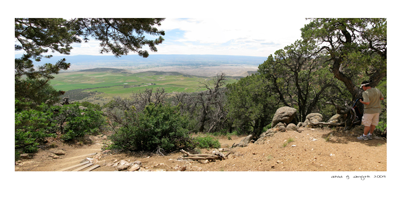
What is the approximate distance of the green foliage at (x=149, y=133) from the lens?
257 inches

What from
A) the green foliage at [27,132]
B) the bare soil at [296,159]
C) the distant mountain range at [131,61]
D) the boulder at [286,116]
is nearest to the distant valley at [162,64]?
the distant mountain range at [131,61]

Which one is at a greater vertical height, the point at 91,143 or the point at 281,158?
the point at 281,158

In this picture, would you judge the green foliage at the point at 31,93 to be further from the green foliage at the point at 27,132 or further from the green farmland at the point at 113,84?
the green farmland at the point at 113,84

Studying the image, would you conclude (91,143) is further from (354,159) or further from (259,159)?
(354,159)

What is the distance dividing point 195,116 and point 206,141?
1051 centimetres

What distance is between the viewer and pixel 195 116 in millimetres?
19125

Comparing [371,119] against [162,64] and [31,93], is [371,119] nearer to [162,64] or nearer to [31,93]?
[31,93]

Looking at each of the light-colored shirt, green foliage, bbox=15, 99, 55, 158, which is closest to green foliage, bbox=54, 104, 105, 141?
green foliage, bbox=15, 99, 55, 158

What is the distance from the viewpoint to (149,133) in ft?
21.8

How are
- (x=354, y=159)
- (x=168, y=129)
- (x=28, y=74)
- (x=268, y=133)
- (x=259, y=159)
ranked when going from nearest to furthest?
(x=28, y=74)
(x=354, y=159)
(x=259, y=159)
(x=168, y=129)
(x=268, y=133)

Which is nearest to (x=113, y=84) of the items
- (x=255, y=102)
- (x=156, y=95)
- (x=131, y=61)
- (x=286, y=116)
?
(x=131, y=61)

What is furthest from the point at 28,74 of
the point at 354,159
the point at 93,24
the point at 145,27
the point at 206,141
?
the point at 354,159

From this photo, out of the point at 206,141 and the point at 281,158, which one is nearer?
the point at 281,158

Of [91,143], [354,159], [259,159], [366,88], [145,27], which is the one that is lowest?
[91,143]
